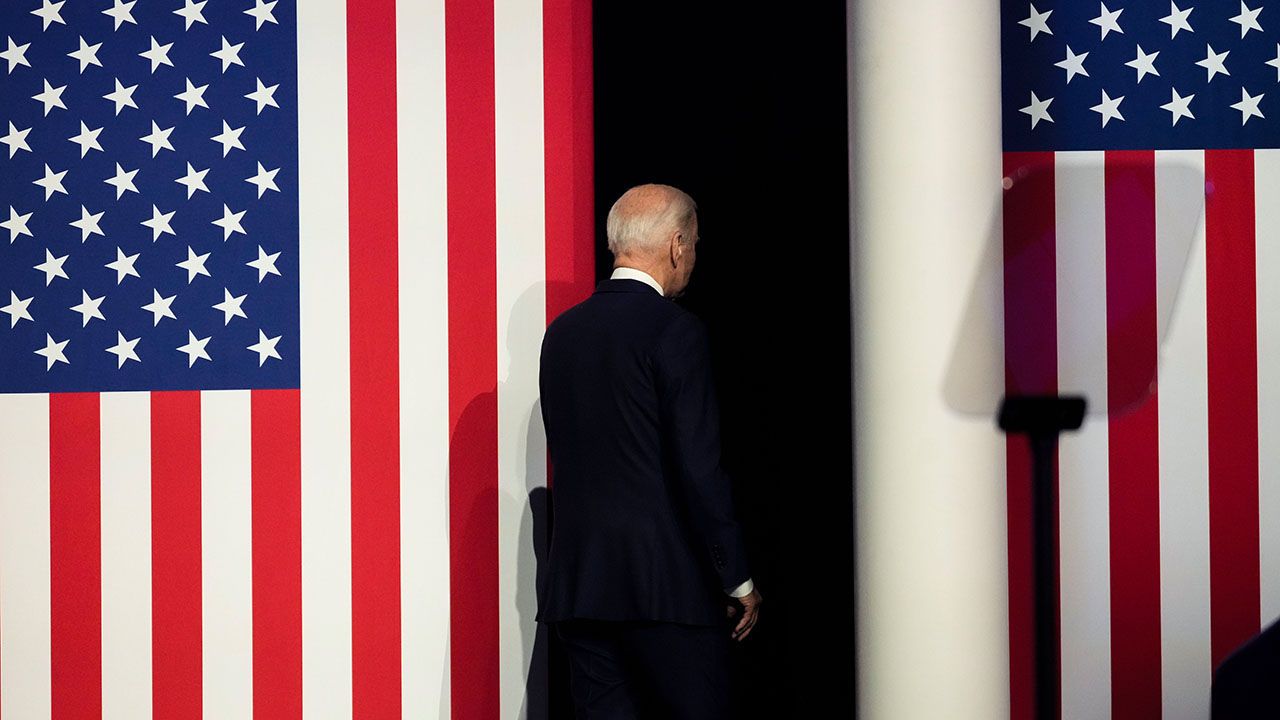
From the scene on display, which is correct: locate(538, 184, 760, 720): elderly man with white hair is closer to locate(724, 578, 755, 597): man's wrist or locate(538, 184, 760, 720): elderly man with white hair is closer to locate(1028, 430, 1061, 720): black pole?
locate(724, 578, 755, 597): man's wrist

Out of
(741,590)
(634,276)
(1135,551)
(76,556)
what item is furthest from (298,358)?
(1135,551)

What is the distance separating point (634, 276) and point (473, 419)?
746 millimetres

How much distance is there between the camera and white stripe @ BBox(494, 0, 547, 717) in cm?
235

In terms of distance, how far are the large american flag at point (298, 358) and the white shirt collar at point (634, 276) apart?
1.73ft

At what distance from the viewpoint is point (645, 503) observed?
1.75 metres

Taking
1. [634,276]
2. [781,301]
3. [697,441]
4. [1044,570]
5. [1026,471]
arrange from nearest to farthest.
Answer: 1. [1044,570]
2. [697,441]
3. [634,276]
4. [781,301]
5. [1026,471]

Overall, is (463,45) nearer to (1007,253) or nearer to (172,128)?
(172,128)

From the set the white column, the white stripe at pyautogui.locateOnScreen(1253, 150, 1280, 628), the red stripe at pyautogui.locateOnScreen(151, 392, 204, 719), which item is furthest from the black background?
the red stripe at pyautogui.locateOnScreen(151, 392, 204, 719)

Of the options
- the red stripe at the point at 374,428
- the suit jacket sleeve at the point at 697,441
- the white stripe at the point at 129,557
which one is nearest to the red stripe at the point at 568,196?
the red stripe at the point at 374,428

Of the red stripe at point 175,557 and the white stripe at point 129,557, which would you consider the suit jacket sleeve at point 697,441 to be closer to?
the red stripe at point 175,557

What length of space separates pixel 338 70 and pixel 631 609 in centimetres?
155

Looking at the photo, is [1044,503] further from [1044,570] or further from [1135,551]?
[1135,551]

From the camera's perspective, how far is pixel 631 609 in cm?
175

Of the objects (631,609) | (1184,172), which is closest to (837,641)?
(631,609)
